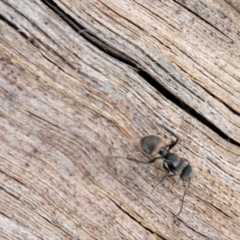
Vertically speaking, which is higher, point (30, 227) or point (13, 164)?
point (13, 164)

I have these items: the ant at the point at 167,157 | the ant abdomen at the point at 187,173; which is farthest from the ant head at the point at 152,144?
the ant abdomen at the point at 187,173

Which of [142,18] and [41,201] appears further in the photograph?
[142,18]

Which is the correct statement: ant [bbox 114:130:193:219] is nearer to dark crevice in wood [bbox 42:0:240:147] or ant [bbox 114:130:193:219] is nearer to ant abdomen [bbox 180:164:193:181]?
ant abdomen [bbox 180:164:193:181]

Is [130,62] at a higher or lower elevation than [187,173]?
higher

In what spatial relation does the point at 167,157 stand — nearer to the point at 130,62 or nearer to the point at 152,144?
the point at 152,144

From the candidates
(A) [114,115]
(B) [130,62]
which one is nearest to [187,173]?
(A) [114,115]

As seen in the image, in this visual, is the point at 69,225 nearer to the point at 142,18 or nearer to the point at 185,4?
the point at 142,18

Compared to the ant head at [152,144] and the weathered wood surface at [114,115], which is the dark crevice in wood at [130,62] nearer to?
the weathered wood surface at [114,115]

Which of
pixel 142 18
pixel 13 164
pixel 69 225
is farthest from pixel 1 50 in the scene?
pixel 69 225
